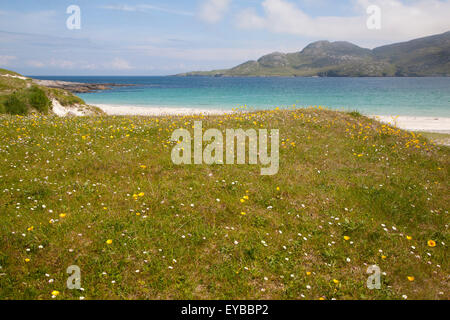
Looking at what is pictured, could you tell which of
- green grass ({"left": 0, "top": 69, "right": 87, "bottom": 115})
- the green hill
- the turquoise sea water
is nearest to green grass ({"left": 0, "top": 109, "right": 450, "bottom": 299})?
green grass ({"left": 0, "top": 69, "right": 87, "bottom": 115})

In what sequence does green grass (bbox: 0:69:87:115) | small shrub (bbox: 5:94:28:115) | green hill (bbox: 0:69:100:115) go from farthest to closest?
green hill (bbox: 0:69:100:115) < green grass (bbox: 0:69:87:115) < small shrub (bbox: 5:94:28:115)

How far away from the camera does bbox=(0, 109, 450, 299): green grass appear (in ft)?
19.3

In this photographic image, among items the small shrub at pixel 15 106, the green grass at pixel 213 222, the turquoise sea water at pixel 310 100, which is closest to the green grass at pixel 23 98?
the small shrub at pixel 15 106

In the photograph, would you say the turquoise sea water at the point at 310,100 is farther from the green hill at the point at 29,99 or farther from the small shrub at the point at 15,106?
the small shrub at the point at 15,106

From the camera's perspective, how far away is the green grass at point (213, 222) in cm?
588

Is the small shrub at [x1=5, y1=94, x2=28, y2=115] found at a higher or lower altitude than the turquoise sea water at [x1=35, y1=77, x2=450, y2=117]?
lower

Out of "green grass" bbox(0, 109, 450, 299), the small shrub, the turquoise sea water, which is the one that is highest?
the turquoise sea water

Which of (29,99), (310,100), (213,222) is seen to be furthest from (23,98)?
(310,100)

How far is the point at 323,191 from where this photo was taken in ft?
33.1

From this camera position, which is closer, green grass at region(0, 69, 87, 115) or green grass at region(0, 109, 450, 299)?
green grass at region(0, 109, 450, 299)

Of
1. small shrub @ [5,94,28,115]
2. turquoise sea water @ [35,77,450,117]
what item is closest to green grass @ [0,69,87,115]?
small shrub @ [5,94,28,115]

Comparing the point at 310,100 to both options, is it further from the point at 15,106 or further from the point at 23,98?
Answer: the point at 15,106

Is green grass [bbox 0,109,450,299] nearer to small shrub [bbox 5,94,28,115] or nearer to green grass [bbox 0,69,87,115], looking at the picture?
small shrub [bbox 5,94,28,115]

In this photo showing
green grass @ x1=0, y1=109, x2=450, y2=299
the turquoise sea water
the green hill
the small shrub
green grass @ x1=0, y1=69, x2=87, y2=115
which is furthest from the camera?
the turquoise sea water
